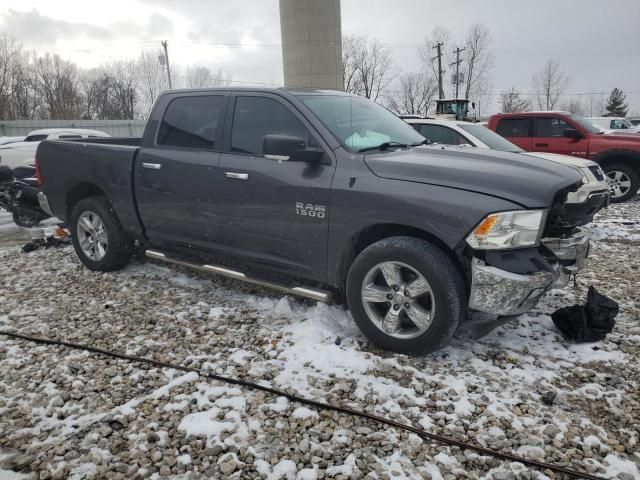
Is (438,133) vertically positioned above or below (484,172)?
above

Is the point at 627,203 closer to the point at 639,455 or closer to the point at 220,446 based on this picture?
the point at 639,455

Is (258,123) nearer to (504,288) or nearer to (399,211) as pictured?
(399,211)

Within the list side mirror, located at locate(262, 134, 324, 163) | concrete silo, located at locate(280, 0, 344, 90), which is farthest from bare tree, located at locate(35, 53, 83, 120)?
side mirror, located at locate(262, 134, 324, 163)

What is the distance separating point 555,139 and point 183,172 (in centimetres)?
834

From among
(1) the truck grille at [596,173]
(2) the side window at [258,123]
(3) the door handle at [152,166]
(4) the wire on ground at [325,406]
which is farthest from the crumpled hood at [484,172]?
(1) the truck grille at [596,173]

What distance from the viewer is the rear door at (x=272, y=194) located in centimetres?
368

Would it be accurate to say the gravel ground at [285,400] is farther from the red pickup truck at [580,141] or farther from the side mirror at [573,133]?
the side mirror at [573,133]

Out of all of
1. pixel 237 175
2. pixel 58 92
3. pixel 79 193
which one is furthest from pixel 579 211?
pixel 58 92

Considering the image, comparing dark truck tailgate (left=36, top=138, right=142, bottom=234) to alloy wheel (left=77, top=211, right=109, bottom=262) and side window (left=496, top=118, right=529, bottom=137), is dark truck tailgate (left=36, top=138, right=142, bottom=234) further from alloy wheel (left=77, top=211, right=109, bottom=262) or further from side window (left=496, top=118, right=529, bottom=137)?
side window (left=496, top=118, right=529, bottom=137)

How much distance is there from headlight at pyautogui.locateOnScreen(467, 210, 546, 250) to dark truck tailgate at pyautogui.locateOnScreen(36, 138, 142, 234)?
350cm

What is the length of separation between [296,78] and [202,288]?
26.3 m

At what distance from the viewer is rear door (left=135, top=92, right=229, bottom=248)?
14.1 feet

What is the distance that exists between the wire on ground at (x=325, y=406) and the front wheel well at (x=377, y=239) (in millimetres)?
1083

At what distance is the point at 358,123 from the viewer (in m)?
4.06
